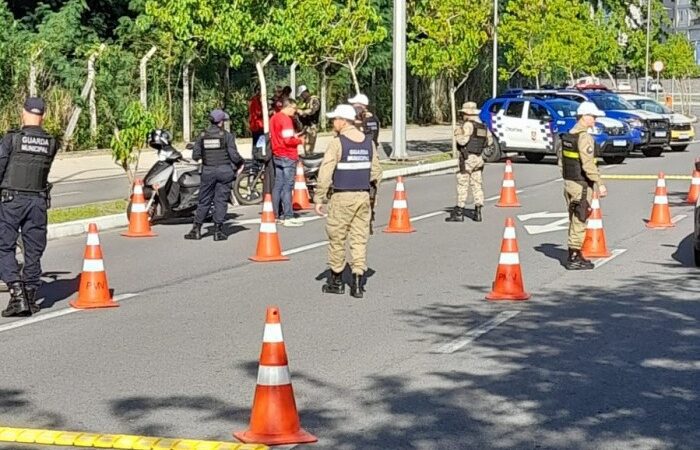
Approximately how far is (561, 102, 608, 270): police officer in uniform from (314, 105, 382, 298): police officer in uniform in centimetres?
274

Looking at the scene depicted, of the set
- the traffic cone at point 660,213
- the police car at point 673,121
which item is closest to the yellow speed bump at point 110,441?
the traffic cone at point 660,213

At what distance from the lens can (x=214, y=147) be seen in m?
16.7

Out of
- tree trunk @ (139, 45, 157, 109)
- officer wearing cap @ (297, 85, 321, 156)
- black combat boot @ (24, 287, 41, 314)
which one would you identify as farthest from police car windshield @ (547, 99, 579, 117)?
black combat boot @ (24, 287, 41, 314)

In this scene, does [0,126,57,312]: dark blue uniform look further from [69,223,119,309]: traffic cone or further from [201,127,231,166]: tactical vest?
[201,127,231,166]: tactical vest

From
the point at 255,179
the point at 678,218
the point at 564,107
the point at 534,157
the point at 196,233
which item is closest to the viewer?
the point at 196,233

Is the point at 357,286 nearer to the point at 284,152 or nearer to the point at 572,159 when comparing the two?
the point at 572,159

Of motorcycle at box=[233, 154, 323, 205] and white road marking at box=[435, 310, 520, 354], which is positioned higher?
motorcycle at box=[233, 154, 323, 205]

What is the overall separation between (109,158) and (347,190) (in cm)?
2099

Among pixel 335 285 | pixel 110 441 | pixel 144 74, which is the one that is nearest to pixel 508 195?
pixel 335 285

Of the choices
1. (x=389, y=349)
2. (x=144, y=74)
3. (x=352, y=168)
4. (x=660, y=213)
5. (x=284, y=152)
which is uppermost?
(x=144, y=74)

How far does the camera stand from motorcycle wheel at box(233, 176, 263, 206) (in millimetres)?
21453

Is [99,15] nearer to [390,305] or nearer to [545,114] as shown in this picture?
[545,114]

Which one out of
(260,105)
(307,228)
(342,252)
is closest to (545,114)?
(260,105)

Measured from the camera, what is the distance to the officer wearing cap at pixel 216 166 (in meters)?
16.7
